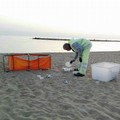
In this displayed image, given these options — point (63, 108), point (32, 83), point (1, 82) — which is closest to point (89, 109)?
point (63, 108)

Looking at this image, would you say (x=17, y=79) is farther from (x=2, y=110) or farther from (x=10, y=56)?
(x=2, y=110)

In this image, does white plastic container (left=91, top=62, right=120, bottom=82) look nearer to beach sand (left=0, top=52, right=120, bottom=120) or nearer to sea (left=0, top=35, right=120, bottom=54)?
beach sand (left=0, top=52, right=120, bottom=120)

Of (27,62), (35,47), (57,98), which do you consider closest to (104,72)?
(57,98)

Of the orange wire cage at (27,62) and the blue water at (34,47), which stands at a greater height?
the orange wire cage at (27,62)

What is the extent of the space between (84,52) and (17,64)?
2.44 metres

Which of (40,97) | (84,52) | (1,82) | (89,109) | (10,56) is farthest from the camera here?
(10,56)

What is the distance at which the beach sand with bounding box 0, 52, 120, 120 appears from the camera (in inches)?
152

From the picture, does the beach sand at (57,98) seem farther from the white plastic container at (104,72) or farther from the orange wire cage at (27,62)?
the orange wire cage at (27,62)

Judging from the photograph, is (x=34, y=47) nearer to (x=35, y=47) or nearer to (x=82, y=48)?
(x=35, y=47)

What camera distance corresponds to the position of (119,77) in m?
7.03

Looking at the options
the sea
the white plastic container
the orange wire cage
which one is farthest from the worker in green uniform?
the sea

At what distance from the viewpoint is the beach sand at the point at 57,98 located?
3.87m

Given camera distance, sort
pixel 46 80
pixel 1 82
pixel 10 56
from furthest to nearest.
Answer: pixel 10 56, pixel 46 80, pixel 1 82

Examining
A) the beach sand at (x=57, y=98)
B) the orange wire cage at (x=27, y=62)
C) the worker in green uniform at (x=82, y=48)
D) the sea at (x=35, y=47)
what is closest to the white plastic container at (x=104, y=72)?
the beach sand at (x=57, y=98)
